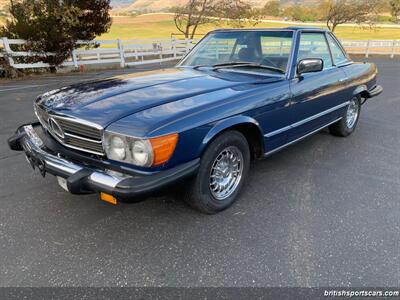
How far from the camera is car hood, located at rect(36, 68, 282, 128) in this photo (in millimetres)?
2480

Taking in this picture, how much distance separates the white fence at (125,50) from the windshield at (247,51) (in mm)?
10277

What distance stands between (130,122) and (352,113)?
416 centimetres

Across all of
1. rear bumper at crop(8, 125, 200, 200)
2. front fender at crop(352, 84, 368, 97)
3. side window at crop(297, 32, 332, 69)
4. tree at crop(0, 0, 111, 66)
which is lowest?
rear bumper at crop(8, 125, 200, 200)

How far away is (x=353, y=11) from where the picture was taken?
2380cm

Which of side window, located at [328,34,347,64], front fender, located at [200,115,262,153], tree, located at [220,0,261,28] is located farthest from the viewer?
tree, located at [220,0,261,28]

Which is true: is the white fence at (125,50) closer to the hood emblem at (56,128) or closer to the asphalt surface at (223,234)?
the asphalt surface at (223,234)

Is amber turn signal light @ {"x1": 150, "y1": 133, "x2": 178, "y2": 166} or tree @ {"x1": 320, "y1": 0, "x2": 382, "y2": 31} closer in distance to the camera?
amber turn signal light @ {"x1": 150, "y1": 133, "x2": 178, "y2": 166}

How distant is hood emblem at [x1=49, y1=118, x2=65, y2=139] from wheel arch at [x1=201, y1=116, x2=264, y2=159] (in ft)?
3.92

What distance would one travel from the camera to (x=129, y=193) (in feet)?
7.18

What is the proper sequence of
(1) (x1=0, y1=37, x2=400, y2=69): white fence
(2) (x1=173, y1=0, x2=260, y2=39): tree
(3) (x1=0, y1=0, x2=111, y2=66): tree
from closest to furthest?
(1) (x1=0, y1=37, x2=400, y2=69): white fence, (3) (x1=0, y1=0, x2=111, y2=66): tree, (2) (x1=173, y1=0, x2=260, y2=39): tree

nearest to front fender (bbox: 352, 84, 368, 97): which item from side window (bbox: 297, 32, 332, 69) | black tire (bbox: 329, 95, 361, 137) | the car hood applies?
black tire (bbox: 329, 95, 361, 137)

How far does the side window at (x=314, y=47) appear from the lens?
3770 mm

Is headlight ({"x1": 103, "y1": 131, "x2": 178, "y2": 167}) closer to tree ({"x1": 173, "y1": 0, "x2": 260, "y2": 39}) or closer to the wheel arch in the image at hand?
the wheel arch

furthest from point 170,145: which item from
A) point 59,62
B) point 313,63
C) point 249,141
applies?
point 59,62
